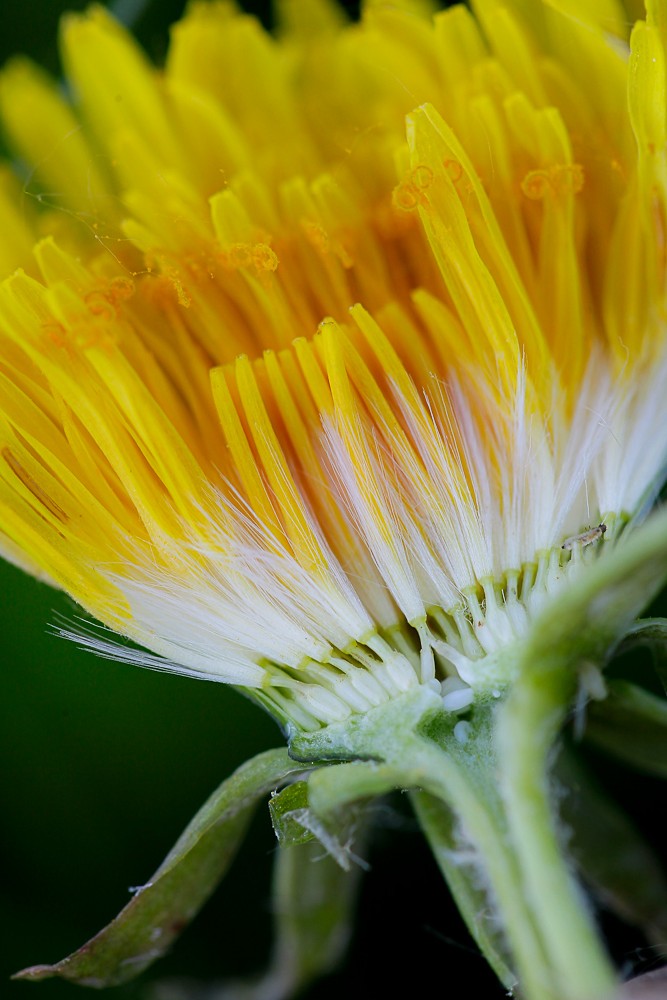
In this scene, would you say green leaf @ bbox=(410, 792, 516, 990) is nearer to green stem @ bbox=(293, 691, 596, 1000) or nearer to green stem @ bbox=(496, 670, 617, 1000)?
green stem @ bbox=(293, 691, 596, 1000)

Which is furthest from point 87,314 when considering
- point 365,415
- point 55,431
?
point 365,415

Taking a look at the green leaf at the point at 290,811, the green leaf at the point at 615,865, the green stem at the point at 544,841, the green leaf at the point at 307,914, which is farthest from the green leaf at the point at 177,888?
the green leaf at the point at 615,865

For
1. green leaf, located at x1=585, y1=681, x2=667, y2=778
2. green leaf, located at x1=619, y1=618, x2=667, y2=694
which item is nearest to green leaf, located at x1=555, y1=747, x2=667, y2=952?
green leaf, located at x1=585, y1=681, x2=667, y2=778

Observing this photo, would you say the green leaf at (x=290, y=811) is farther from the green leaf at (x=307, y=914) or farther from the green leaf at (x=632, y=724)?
the green leaf at (x=632, y=724)

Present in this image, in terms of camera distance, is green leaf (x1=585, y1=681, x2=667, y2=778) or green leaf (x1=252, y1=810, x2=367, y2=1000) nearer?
green leaf (x1=585, y1=681, x2=667, y2=778)

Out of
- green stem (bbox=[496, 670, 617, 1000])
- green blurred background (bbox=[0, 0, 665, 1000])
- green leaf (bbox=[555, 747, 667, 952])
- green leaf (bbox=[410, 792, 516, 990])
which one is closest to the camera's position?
green stem (bbox=[496, 670, 617, 1000])

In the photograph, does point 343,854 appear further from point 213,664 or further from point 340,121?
point 340,121
